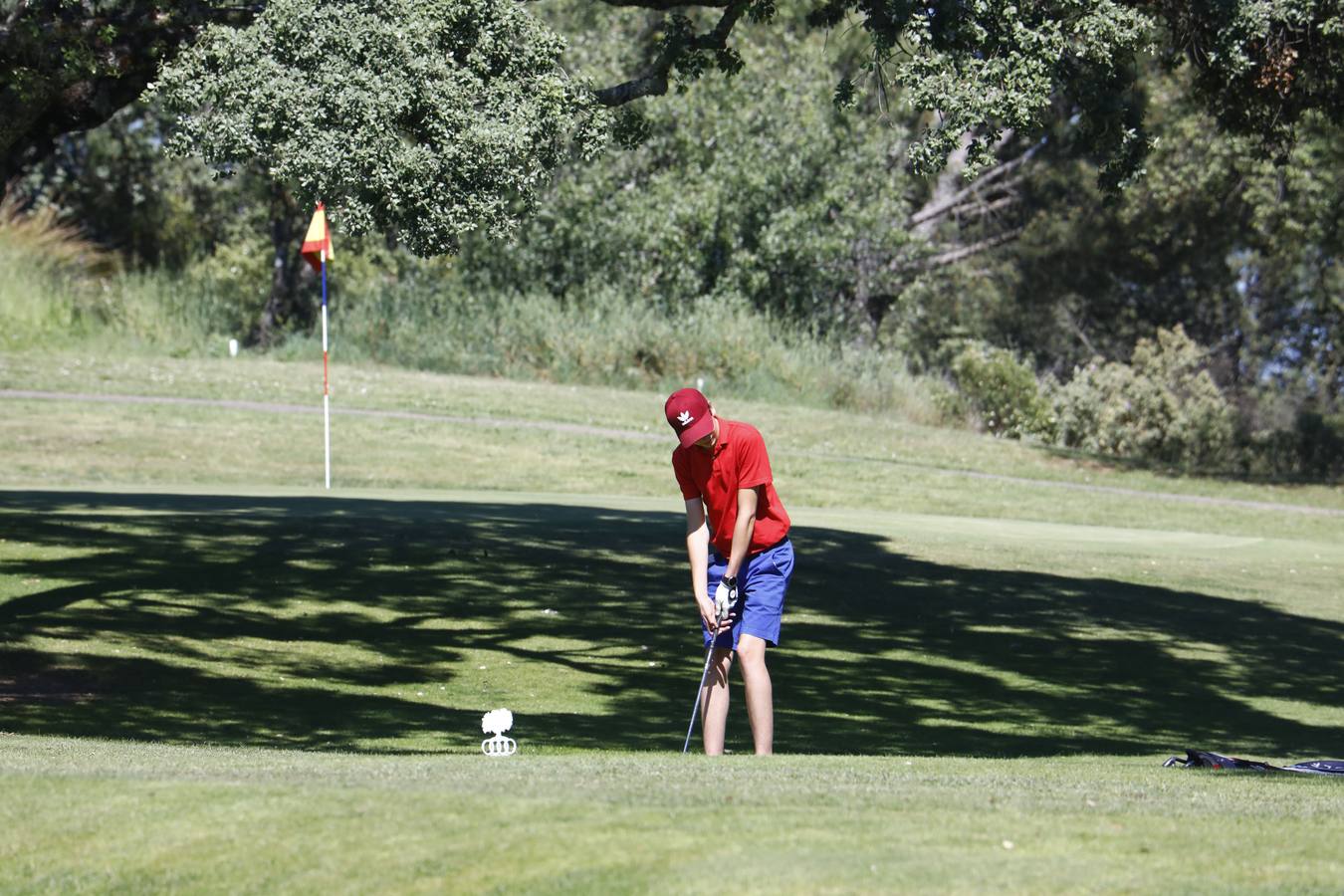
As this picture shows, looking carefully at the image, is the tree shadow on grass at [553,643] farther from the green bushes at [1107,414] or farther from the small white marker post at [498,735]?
the green bushes at [1107,414]

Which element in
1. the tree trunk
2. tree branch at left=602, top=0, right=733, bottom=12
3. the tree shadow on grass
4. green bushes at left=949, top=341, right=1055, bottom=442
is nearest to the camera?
the tree shadow on grass

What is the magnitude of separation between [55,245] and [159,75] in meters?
26.8

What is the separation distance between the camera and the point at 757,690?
29.0 feet

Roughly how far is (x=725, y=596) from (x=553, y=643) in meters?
4.54

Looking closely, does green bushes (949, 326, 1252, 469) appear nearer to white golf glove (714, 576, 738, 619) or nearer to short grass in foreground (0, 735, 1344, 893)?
white golf glove (714, 576, 738, 619)

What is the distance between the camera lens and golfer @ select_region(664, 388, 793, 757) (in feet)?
28.4

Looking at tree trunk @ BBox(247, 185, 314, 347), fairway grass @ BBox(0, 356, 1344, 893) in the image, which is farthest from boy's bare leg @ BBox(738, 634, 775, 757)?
tree trunk @ BBox(247, 185, 314, 347)

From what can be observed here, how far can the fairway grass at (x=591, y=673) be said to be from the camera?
5.72 m

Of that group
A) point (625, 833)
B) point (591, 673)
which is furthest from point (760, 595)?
point (591, 673)

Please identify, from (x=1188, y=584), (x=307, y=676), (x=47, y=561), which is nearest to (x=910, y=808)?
(x=307, y=676)

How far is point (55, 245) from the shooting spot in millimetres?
37688

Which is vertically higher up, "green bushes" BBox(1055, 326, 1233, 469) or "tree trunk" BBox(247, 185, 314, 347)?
"tree trunk" BBox(247, 185, 314, 347)

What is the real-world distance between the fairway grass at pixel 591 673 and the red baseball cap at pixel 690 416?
59.4 inches

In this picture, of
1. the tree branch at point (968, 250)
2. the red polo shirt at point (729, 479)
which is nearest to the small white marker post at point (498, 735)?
the red polo shirt at point (729, 479)
